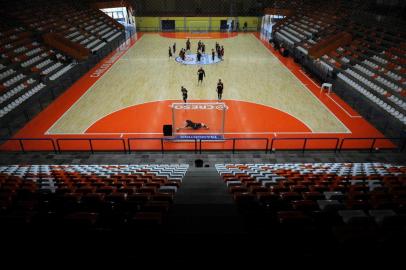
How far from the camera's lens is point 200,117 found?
45.6 feet

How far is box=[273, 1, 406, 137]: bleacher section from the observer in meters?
14.0

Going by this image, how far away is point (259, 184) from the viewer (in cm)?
630

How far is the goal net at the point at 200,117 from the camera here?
12523 millimetres

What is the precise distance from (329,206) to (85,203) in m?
4.10

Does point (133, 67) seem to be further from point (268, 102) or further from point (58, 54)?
point (268, 102)

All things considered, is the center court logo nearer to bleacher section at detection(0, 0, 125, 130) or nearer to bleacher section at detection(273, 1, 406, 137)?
bleacher section at detection(273, 1, 406, 137)

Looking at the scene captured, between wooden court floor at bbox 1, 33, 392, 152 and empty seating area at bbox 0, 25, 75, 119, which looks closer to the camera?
wooden court floor at bbox 1, 33, 392, 152

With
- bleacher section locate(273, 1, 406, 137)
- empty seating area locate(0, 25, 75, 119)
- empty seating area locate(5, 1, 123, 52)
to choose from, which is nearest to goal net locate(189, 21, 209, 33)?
empty seating area locate(5, 1, 123, 52)

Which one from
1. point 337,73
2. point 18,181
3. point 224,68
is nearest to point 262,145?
point 18,181

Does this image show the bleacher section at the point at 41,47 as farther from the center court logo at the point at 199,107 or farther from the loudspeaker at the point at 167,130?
the center court logo at the point at 199,107

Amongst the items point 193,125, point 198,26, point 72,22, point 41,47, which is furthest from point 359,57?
point 72,22

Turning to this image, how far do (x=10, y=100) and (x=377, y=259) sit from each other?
16.4 m

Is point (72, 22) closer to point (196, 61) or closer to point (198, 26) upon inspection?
point (196, 61)

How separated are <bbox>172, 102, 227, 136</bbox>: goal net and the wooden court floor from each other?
0.85ft
